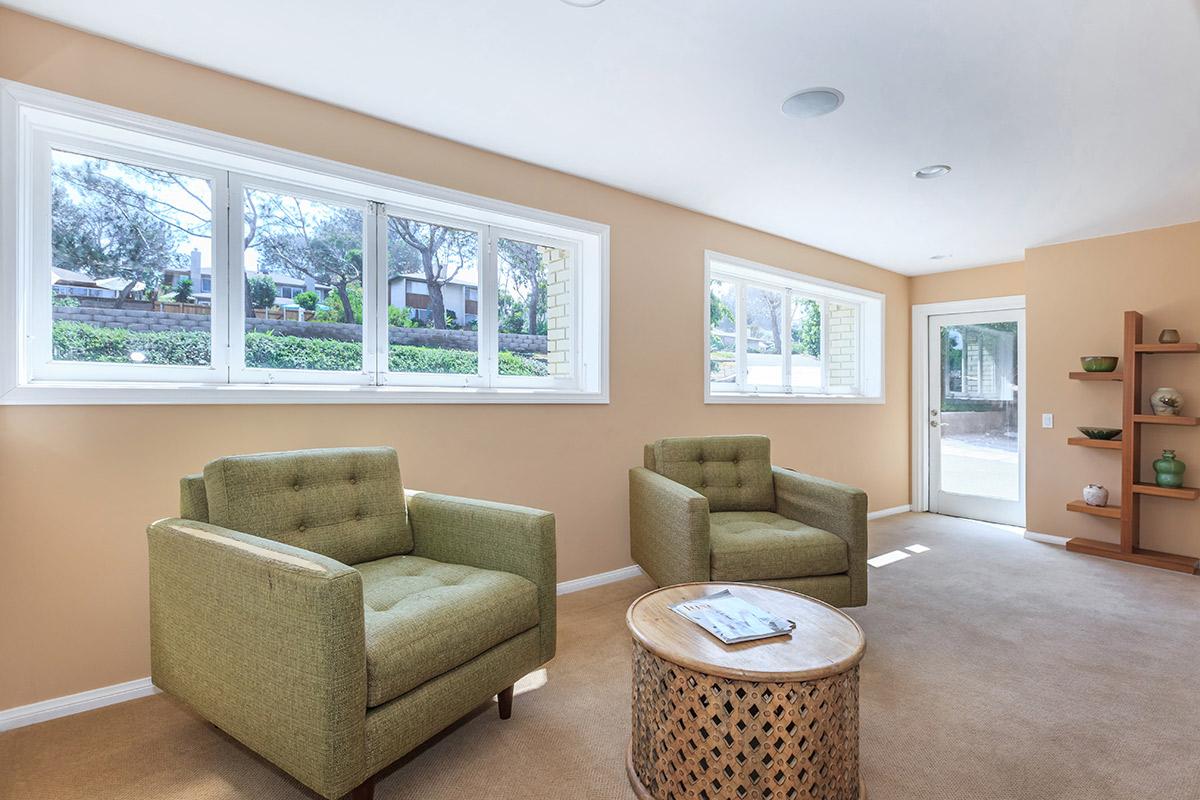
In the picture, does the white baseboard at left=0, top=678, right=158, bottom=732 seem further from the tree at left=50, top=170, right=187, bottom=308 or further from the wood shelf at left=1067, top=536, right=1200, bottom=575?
the wood shelf at left=1067, top=536, right=1200, bottom=575

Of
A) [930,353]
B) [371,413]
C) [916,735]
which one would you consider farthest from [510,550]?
[930,353]

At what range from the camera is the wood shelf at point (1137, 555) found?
3739 millimetres

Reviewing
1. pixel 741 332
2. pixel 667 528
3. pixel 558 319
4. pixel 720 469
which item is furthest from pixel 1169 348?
pixel 558 319

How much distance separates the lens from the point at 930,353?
5598 millimetres

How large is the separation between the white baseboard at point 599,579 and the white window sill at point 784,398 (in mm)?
1234

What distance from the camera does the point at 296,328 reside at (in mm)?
2568

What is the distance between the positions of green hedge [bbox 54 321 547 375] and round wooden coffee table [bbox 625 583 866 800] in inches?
72.4

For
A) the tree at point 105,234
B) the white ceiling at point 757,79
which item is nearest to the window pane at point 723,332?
the white ceiling at point 757,79

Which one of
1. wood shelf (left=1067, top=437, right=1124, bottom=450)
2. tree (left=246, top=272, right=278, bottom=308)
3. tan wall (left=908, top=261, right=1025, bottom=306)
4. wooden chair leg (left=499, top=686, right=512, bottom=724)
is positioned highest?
tan wall (left=908, top=261, right=1025, bottom=306)

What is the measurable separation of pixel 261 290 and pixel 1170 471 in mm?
5435

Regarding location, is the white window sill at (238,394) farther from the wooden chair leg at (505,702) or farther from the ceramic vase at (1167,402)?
the ceramic vase at (1167,402)

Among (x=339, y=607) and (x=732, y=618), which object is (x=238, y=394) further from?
(x=732, y=618)

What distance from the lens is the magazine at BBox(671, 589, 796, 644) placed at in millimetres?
1579

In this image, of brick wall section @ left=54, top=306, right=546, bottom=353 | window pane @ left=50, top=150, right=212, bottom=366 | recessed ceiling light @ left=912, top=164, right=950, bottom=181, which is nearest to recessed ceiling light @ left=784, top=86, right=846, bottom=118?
recessed ceiling light @ left=912, top=164, right=950, bottom=181
